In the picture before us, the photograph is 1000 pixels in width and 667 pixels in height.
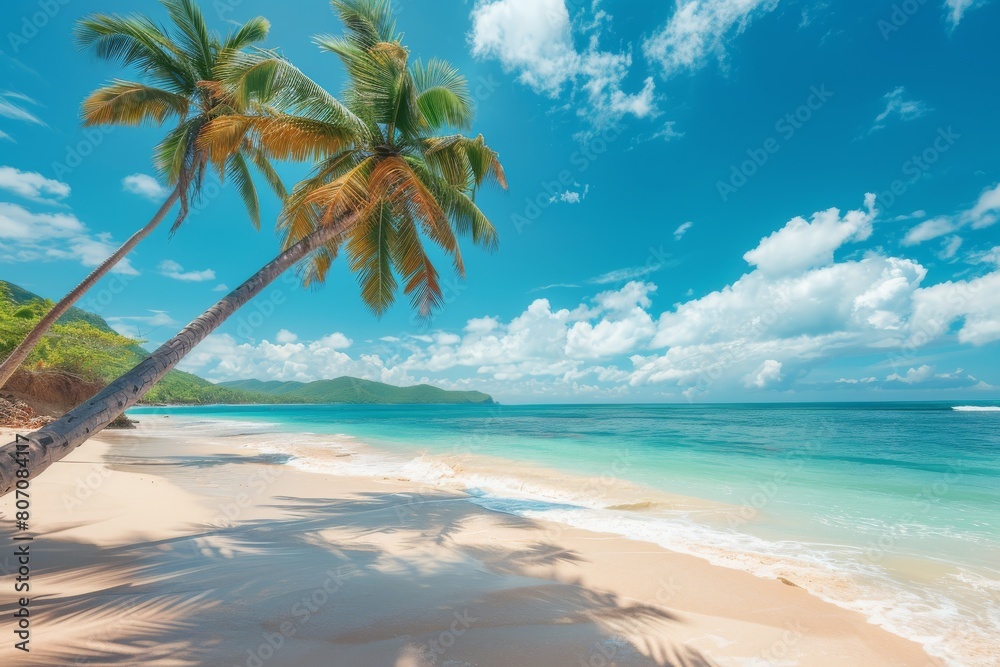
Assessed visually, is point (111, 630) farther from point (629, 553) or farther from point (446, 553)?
point (629, 553)

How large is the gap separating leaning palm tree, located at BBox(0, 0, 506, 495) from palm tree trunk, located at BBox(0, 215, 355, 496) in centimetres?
4

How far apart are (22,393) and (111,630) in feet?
96.6

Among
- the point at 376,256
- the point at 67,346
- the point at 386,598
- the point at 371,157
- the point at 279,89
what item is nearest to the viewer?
the point at 386,598

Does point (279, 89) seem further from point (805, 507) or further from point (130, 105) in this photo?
point (805, 507)

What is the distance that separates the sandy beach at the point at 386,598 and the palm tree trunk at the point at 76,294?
224 centimetres

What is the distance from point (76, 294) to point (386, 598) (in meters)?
8.74

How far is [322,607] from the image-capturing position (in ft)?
11.6

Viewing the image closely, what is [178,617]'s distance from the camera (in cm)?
318

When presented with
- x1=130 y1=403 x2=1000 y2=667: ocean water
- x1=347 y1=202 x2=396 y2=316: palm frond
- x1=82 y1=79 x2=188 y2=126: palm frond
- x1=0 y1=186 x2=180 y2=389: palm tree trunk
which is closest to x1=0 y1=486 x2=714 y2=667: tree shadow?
x1=130 y1=403 x2=1000 y2=667: ocean water

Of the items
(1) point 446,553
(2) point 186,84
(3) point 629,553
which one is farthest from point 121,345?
(3) point 629,553

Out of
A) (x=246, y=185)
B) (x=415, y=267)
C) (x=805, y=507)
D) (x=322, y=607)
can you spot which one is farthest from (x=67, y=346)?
(x=805, y=507)

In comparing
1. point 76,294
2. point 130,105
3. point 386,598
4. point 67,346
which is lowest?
point 386,598

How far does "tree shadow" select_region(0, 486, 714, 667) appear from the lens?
288 cm

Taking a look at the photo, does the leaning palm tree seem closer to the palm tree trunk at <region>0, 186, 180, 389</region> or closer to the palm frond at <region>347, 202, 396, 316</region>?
the palm frond at <region>347, 202, 396, 316</region>
